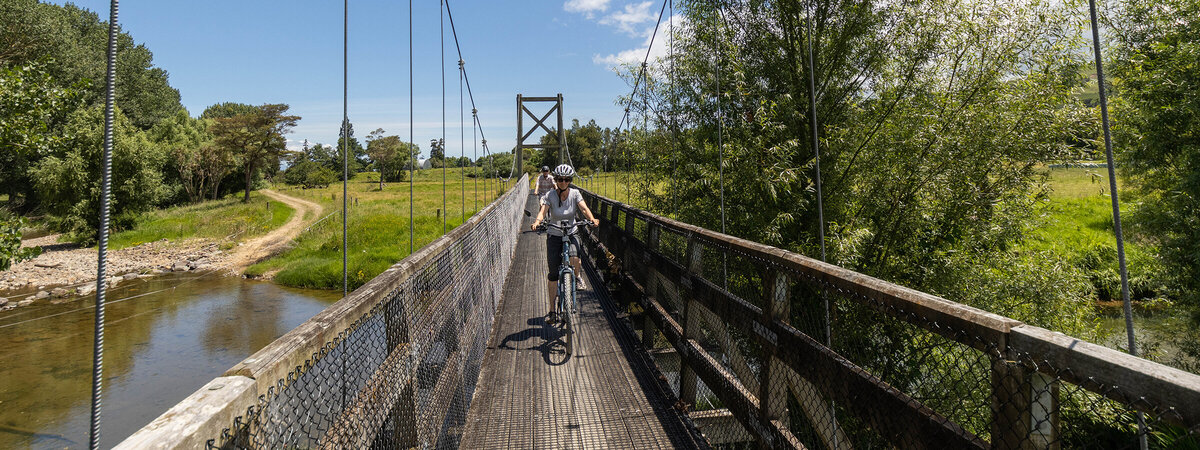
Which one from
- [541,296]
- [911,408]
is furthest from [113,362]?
[911,408]

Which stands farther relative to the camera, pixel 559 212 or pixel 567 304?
pixel 559 212

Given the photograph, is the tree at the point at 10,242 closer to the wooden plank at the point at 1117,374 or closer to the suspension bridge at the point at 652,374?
the suspension bridge at the point at 652,374

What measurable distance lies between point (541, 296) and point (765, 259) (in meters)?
3.88

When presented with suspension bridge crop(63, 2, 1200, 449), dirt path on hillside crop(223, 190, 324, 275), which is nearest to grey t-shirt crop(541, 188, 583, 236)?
suspension bridge crop(63, 2, 1200, 449)

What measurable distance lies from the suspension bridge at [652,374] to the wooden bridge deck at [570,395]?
0.04ft

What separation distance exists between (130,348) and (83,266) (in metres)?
12.7

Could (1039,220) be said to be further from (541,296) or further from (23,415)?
(23,415)

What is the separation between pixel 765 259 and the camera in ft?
7.23

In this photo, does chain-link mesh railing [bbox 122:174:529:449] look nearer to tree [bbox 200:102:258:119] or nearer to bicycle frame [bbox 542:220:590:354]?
bicycle frame [bbox 542:220:590:354]

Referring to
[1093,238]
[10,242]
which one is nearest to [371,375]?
[10,242]

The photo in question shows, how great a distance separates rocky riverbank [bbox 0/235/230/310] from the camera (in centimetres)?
1945

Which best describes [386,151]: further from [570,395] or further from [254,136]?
[570,395]

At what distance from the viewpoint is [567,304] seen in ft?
12.8

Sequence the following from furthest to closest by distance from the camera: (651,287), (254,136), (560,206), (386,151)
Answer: (386,151) < (254,136) < (560,206) < (651,287)
